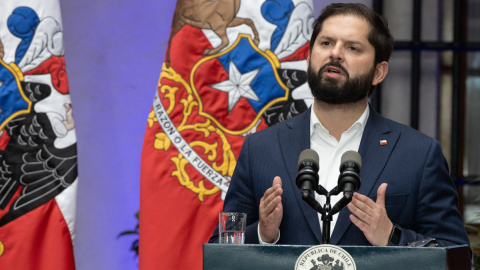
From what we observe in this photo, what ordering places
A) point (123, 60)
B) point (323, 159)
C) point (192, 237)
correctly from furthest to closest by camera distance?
point (123, 60) → point (192, 237) → point (323, 159)

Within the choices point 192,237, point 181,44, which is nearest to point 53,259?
point 192,237

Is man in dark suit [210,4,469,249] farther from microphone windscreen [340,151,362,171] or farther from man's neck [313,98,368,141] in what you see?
microphone windscreen [340,151,362,171]

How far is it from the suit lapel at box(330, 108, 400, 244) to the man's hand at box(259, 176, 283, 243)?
0.24m

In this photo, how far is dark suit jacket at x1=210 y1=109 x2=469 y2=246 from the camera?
2.05 meters

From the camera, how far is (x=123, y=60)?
13.0ft

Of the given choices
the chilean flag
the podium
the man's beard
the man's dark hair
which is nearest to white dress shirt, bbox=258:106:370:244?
the man's beard

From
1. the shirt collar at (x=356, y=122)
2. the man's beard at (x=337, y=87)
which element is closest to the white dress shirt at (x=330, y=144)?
the shirt collar at (x=356, y=122)

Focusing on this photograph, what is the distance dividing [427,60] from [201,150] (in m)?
1.94

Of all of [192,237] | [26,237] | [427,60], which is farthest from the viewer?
[427,60]

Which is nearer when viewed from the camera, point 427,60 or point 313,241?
point 313,241

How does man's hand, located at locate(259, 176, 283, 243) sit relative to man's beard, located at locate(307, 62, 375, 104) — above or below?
below

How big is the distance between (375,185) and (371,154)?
12 centimetres

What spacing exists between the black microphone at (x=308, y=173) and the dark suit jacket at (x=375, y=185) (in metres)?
0.47

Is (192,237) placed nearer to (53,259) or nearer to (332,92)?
(53,259)
